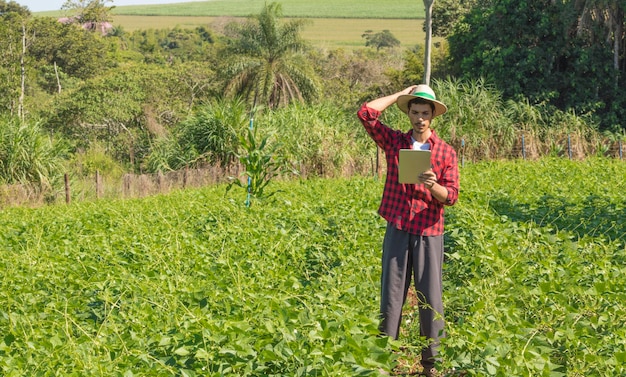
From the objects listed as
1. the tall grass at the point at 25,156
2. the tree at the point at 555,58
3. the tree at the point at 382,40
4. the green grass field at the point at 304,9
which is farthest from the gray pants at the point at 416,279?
the green grass field at the point at 304,9

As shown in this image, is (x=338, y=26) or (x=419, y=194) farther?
(x=338, y=26)

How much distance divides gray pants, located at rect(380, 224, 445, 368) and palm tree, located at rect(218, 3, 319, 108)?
69.8 ft

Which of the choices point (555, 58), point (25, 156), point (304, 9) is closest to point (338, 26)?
point (304, 9)

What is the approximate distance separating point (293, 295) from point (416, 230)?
78cm

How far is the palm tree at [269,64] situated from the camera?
26.1 meters

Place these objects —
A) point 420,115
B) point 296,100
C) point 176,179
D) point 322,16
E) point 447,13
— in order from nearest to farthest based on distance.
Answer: point 420,115
point 176,179
point 296,100
point 447,13
point 322,16

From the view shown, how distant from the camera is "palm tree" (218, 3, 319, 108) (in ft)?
85.5

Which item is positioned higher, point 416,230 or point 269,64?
point 269,64

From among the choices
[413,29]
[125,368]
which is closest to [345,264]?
[125,368]

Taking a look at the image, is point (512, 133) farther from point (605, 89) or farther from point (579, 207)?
point (579, 207)

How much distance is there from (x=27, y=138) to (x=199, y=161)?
3624 millimetres

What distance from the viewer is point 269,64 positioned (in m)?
26.4

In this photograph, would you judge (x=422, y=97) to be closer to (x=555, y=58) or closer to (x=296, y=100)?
(x=555, y=58)

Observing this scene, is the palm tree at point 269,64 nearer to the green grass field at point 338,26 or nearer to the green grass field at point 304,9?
the green grass field at point 338,26
